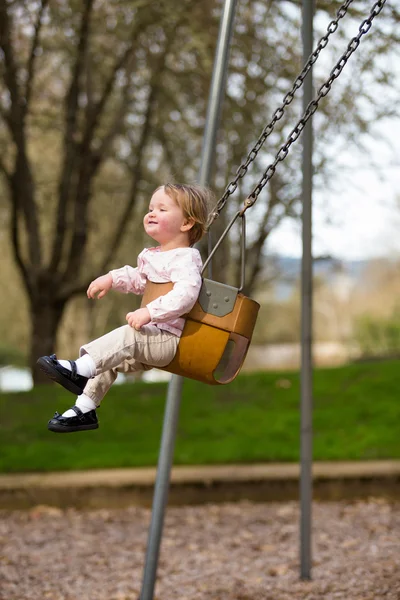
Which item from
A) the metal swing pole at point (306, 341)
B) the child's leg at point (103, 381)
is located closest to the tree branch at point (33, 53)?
the metal swing pole at point (306, 341)

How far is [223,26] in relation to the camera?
4.18m

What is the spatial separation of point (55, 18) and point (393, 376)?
19.1ft

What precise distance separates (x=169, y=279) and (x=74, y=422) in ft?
1.90

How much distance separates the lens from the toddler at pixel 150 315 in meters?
2.64

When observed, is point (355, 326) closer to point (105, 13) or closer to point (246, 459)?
point (105, 13)

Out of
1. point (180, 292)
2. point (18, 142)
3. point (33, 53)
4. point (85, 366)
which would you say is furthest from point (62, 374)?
point (33, 53)

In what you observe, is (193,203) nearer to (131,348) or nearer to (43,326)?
(131,348)

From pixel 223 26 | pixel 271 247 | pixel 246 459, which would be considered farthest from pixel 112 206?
pixel 223 26

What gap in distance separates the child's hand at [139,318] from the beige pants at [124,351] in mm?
47

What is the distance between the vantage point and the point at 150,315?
265 centimetres

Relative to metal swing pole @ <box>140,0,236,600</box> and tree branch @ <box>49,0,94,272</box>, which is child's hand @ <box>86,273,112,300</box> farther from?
tree branch @ <box>49,0,94,272</box>

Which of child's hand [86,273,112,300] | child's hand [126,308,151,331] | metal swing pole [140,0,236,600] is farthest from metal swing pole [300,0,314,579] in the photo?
child's hand [126,308,151,331]

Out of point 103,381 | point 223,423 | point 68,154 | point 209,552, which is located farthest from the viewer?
point 68,154

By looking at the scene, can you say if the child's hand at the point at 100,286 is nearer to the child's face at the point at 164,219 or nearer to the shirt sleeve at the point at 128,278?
the shirt sleeve at the point at 128,278
